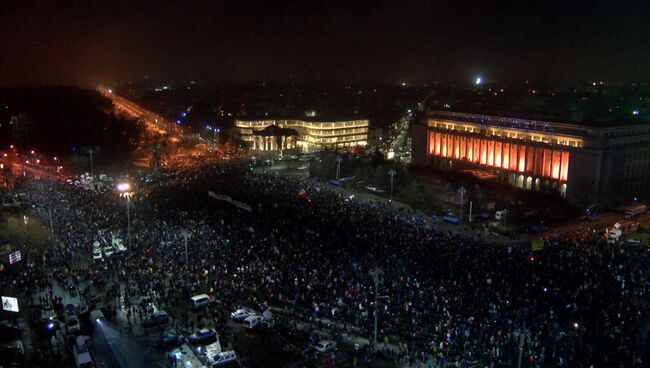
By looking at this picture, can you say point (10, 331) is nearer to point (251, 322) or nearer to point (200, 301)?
point (200, 301)

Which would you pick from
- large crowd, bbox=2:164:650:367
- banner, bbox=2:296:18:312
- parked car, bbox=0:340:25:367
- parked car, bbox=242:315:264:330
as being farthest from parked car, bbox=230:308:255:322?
banner, bbox=2:296:18:312

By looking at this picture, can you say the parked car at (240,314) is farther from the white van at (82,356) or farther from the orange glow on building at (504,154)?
the orange glow on building at (504,154)

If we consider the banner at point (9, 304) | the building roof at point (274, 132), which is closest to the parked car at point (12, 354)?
the banner at point (9, 304)

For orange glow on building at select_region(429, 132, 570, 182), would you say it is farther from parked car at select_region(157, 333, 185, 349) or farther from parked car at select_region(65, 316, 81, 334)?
parked car at select_region(65, 316, 81, 334)

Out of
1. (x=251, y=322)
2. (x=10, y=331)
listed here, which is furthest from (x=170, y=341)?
(x=10, y=331)

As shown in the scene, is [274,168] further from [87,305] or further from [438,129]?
[87,305]

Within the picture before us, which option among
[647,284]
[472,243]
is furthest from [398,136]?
[647,284]
